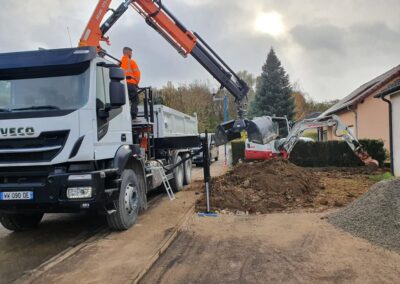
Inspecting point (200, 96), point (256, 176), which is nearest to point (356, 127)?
point (256, 176)

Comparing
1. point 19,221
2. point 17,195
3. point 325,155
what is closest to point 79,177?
point 17,195

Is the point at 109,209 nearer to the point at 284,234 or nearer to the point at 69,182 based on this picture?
the point at 69,182

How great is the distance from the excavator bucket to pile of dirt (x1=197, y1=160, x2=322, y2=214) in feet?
3.40

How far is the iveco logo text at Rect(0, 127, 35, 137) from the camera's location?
5848 mm

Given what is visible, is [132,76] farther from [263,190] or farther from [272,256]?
[272,256]

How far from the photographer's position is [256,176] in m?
10.4

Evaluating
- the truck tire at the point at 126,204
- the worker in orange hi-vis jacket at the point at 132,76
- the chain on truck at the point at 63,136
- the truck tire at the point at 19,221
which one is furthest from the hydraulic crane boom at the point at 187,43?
the truck tire at the point at 19,221

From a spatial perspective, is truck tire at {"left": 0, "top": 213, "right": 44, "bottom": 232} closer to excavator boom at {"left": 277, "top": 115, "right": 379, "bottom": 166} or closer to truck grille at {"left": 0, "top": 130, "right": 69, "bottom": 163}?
truck grille at {"left": 0, "top": 130, "right": 69, "bottom": 163}

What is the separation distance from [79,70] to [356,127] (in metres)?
21.7

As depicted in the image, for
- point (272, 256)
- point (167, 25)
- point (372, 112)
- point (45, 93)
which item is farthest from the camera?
point (372, 112)

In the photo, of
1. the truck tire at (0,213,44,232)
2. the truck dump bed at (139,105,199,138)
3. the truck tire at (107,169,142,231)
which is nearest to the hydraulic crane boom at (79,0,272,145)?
the truck dump bed at (139,105,199,138)

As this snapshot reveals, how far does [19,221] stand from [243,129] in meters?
5.36

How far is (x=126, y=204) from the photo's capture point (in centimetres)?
714

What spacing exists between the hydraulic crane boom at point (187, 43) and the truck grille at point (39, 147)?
3.28m
